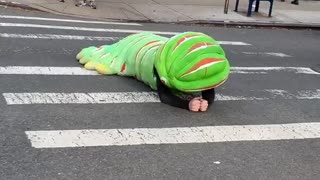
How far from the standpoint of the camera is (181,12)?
46.4ft

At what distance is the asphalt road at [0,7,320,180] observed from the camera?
4.54 metres

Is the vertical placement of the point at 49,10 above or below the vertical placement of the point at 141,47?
below

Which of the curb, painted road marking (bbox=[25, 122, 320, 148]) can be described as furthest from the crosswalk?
the curb

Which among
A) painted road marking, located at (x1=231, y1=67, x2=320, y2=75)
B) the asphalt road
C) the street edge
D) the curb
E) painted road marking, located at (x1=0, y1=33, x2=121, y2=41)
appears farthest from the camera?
the curb

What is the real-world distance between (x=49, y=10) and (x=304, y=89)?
6.99m

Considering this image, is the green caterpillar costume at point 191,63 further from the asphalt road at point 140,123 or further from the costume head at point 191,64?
the asphalt road at point 140,123

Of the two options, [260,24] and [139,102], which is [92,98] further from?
[260,24]

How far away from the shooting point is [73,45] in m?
9.14

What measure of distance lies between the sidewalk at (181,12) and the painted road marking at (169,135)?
749 cm

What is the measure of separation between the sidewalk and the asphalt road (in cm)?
400

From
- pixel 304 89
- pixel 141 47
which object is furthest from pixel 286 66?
pixel 141 47

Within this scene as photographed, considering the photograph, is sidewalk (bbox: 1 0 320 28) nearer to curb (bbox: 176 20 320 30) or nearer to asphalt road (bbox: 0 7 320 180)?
curb (bbox: 176 20 320 30)

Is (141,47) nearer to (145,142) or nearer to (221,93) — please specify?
(221,93)

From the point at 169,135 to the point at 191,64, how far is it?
994 mm
